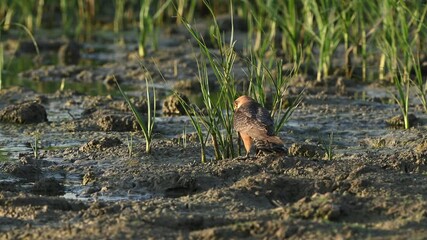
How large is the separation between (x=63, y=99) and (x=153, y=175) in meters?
3.66

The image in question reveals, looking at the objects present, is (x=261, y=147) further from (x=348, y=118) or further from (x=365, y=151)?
(x=348, y=118)

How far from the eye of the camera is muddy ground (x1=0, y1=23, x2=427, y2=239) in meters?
5.01

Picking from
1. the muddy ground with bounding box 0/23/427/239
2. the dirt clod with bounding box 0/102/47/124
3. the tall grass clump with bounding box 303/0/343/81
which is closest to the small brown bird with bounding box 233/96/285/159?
the muddy ground with bounding box 0/23/427/239

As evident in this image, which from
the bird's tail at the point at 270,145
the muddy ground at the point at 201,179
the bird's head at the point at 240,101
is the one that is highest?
the bird's head at the point at 240,101

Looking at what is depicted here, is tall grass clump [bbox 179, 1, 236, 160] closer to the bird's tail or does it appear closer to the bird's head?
the bird's head

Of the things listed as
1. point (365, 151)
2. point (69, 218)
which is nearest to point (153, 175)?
point (69, 218)

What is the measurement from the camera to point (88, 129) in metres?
8.19

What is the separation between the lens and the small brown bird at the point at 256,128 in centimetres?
640

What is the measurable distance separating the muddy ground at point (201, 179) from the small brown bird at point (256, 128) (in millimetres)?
109

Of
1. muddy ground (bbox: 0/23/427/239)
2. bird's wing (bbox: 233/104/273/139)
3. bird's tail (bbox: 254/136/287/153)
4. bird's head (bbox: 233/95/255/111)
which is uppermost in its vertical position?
bird's head (bbox: 233/95/255/111)

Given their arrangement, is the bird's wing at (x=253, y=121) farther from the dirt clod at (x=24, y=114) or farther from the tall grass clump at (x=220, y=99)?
the dirt clod at (x=24, y=114)

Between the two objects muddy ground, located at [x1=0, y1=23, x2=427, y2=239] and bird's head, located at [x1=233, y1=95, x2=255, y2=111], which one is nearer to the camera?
muddy ground, located at [x1=0, y1=23, x2=427, y2=239]

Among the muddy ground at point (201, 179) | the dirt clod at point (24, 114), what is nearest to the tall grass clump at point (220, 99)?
the muddy ground at point (201, 179)

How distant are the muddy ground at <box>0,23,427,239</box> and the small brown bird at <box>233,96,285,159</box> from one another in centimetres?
11
